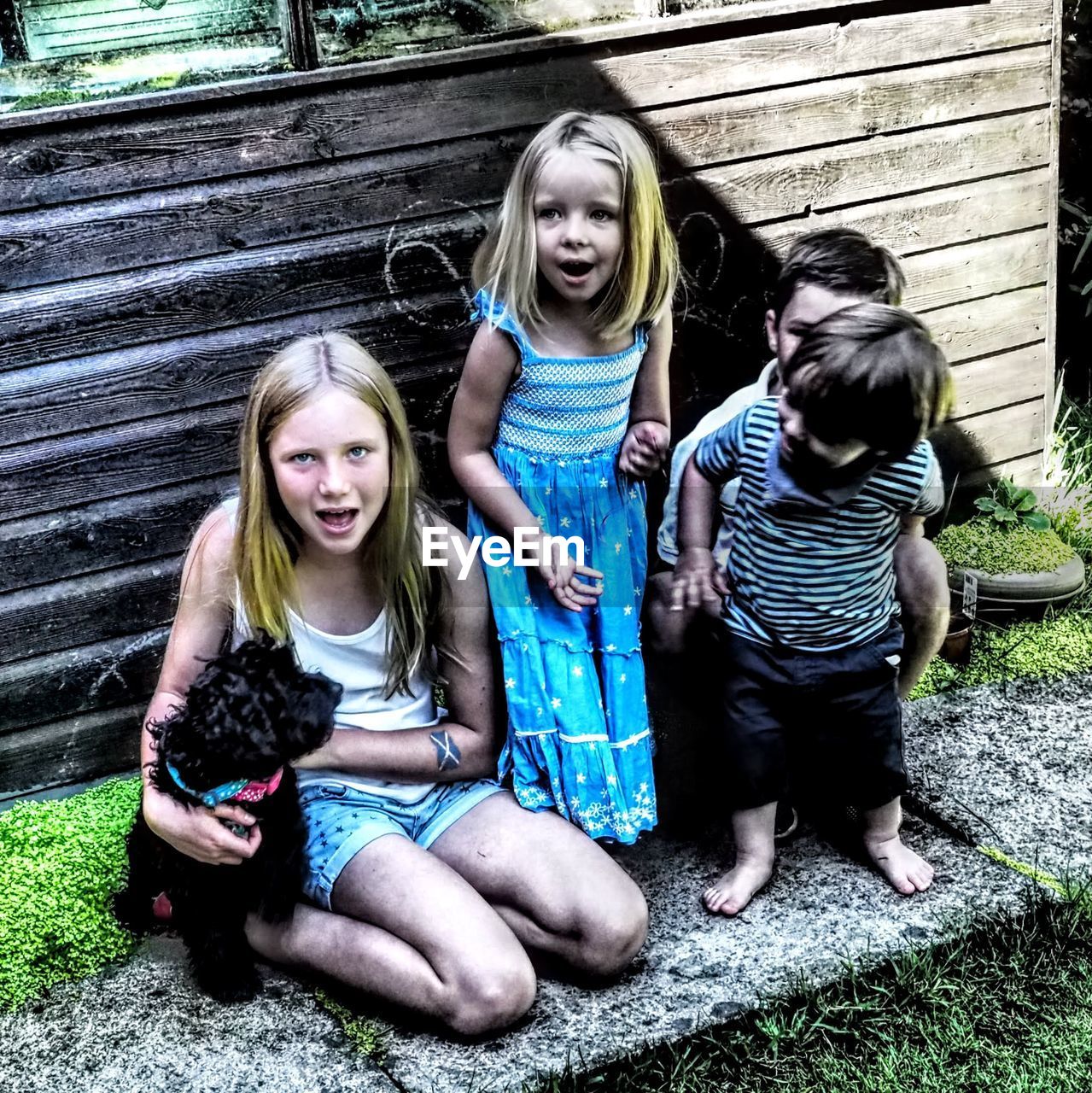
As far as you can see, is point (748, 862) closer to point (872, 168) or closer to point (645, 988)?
point (645, 988)

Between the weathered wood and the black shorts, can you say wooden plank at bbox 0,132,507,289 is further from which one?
the black shorts

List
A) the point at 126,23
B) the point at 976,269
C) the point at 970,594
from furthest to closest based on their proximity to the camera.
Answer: the point at 976,269 → the point at 970,594 → the point at 126,23

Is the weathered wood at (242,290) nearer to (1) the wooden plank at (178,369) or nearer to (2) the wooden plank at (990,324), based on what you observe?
(1) the wooden plank at (178,369)

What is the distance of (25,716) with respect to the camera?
343cm

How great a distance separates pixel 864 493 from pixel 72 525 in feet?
6.99

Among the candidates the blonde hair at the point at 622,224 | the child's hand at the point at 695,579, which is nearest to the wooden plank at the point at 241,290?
the blonde hair at the point at 622,224

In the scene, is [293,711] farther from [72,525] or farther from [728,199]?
[728,199]

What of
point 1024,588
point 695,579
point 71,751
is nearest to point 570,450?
point 695,579

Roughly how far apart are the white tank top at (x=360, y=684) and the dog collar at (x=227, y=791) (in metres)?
0.35

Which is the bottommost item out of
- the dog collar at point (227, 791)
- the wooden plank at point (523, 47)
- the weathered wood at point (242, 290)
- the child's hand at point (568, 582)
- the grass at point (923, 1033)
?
the grass at point (923, 1033)

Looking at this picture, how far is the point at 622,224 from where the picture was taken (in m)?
2.76

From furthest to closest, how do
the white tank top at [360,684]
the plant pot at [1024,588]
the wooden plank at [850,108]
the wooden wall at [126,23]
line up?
the plant pot at [1024,588], the wooden plank at [850,108], the wooden wall at [126,23], the white tank top at [360,684]

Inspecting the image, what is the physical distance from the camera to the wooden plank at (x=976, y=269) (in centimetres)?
425

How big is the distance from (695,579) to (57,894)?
5.51 ft
